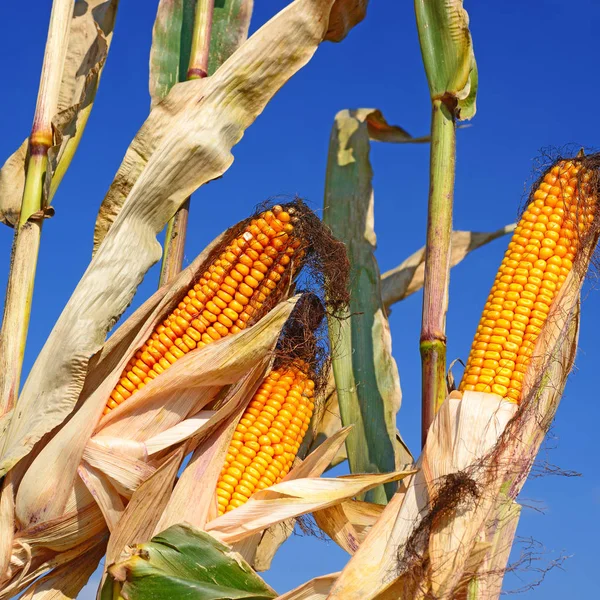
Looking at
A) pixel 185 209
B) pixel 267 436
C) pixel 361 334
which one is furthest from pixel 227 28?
pixel 267 436

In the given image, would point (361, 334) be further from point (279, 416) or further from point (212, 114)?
point (212, 114)

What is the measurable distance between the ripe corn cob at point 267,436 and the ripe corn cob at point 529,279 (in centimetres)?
59

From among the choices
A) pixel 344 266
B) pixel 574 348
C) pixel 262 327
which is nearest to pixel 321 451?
pixel 262 327

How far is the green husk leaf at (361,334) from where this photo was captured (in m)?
3.70

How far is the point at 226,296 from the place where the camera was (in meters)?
3.08

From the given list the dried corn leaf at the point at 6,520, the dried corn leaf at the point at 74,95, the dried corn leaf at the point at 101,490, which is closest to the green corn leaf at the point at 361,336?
the dried corn leaf at the point at 101,490

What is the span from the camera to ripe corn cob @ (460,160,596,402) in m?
2.91

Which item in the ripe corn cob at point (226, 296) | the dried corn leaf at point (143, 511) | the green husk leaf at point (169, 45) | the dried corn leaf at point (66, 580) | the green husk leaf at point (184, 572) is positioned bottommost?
the dried corn leaf at point (66, 580)

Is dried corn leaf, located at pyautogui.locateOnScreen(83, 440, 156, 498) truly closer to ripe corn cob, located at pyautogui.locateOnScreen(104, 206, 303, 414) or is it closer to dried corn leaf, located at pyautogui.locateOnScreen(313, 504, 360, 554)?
ripe corn cob, located at pyautogui.locateOnScreen(104, 206, 303, 414)

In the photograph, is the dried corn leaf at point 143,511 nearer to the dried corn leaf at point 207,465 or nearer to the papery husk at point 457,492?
the dried corn leaf at point 207,465

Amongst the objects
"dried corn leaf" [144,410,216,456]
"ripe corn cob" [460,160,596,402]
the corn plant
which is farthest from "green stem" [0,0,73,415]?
"ripe corn cob" [460,160,596,402]

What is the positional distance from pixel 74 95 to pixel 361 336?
5.63 feet

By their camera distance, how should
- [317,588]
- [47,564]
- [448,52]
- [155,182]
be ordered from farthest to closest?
[448,52], [155,182], [47,564], [317,588]

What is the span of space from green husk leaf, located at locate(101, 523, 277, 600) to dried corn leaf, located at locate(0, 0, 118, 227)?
1.59m
